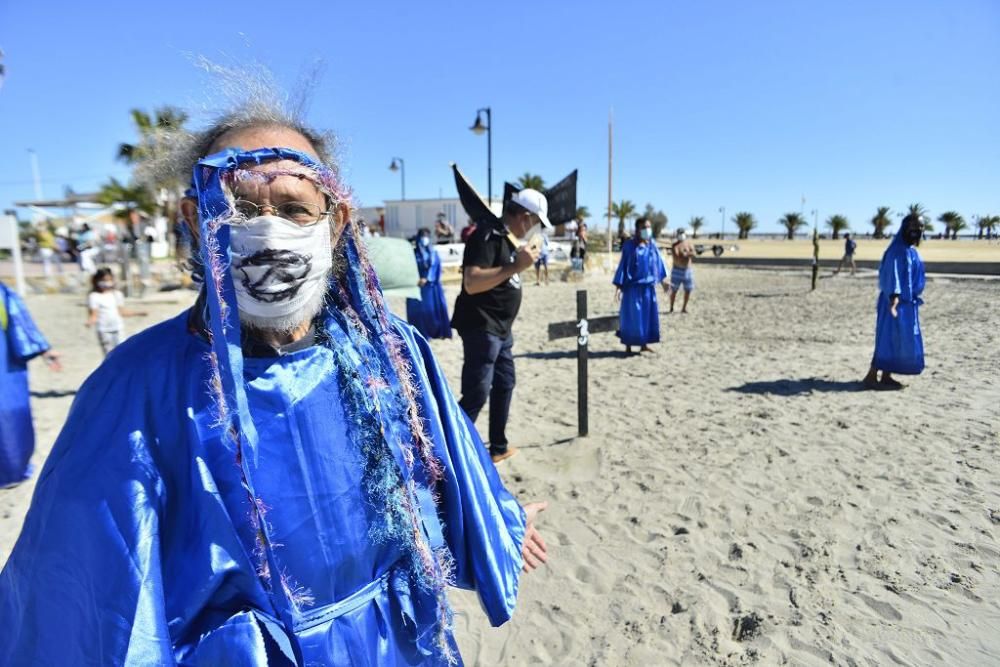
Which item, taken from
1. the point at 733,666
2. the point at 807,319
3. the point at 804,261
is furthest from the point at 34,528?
the point at 804,261

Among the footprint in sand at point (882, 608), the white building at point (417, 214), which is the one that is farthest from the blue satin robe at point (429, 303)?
the white building at point (417, 214)

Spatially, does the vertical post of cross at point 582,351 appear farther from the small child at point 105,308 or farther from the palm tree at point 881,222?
the palm tree at point 881,222

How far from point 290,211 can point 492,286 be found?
2464 millimetres

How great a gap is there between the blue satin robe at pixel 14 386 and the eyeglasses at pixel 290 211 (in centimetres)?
392

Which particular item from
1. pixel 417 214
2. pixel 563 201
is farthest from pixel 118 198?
pixel 417 214

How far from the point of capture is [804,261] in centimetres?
2692

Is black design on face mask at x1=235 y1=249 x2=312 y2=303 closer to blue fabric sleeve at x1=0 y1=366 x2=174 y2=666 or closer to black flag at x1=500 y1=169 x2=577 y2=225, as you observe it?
blue fabric sleeve at x1=0 y1=366 x2=174 y2=666

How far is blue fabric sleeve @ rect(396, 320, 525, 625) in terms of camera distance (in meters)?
1.48

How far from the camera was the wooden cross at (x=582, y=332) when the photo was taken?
484cm

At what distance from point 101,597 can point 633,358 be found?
7.81 m

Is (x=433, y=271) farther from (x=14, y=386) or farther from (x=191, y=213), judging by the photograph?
(x=191, y=213)

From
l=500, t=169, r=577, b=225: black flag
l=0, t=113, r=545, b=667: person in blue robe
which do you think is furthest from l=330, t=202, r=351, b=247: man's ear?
l=500, t=169, r=577, b=225: black flag

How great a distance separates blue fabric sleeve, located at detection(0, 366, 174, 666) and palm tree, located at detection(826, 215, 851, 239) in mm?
67976

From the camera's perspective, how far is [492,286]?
144 inches
